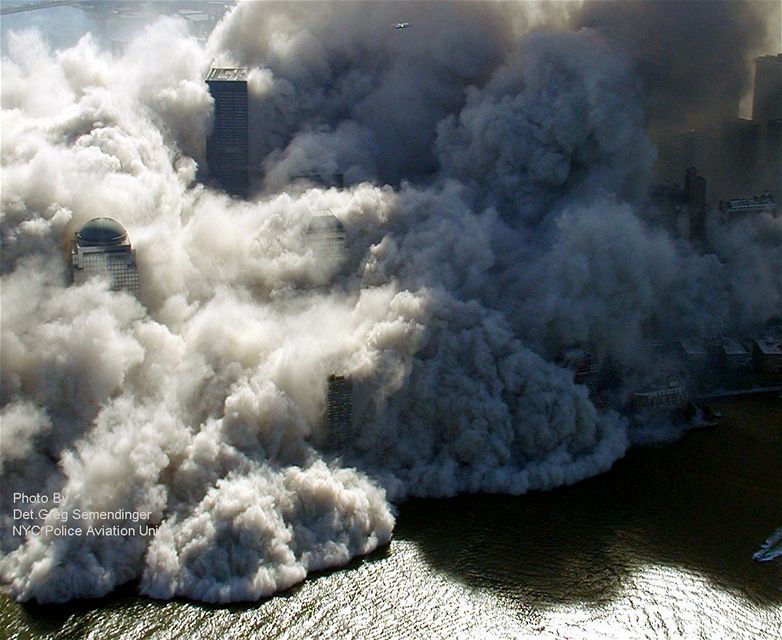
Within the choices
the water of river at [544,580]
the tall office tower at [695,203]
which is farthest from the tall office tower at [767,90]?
the water of river at [544,580]

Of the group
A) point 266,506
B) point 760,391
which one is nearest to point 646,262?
point 760,391

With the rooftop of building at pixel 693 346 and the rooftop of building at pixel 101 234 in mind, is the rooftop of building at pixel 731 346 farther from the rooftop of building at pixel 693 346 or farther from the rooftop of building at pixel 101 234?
the rooftop of building at pixel 101 234

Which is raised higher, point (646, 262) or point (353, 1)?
point (353, 1)

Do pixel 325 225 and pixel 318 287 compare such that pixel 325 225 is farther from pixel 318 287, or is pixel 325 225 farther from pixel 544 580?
pixel 544 580

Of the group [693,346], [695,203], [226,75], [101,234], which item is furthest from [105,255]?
[695,203]

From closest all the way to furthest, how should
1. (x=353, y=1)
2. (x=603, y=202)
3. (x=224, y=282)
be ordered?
(x=224, y=282), (x=603, y=202), (x=353, y=1)

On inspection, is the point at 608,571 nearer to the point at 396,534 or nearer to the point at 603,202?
the point at 396,534
